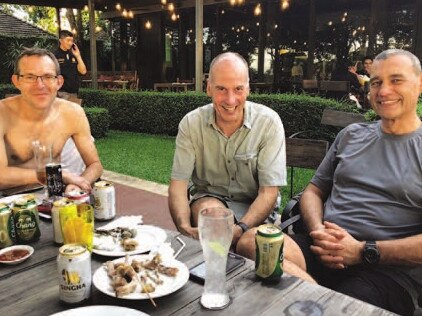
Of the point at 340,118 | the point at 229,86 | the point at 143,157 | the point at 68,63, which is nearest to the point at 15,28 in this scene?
the point at 68,63

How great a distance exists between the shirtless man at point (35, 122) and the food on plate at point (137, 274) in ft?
4.32

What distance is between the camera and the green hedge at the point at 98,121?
8727mm

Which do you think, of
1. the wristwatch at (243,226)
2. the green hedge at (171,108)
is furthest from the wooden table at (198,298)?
the green hedge at (171,108)

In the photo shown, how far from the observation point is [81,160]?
3.12m

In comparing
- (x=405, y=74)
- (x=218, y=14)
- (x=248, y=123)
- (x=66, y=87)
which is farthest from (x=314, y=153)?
(x=218, y=14)

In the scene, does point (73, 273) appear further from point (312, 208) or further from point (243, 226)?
point (312, 208)

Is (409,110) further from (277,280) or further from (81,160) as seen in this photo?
(81,160)

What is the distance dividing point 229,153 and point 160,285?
1363mm

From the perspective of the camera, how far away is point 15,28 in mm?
16656

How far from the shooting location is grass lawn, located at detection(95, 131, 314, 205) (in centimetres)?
570

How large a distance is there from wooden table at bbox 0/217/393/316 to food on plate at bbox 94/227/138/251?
210 millimetres

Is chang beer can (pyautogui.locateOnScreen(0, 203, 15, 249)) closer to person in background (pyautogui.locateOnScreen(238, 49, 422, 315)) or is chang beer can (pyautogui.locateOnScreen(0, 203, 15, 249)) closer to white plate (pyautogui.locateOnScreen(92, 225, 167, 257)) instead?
white plate (pyautogui.locateOnScreen(92, 225, 167, 257))

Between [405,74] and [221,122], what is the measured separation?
44.8 inches

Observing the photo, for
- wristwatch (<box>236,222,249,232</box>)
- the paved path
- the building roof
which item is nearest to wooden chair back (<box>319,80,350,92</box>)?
the paved path
